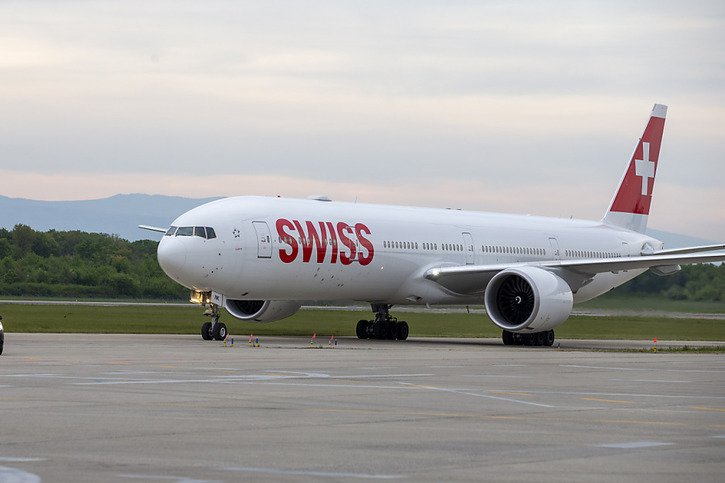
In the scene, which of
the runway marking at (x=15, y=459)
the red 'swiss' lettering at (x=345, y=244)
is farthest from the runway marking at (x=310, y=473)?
the red 'swiss' lettering at (x=345, y=244)

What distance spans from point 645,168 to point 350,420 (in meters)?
40.3

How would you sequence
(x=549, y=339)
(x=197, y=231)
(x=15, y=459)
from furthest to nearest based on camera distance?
(x=549, y=339) < (x=197, y=231) < (x=15, y=459)

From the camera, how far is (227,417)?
14.6m

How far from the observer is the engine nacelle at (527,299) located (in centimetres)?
3728

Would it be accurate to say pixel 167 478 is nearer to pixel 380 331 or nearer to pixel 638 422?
pixel 638 422

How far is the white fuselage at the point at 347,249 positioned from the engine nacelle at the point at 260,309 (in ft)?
7.46

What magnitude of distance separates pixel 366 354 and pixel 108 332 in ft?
46.4

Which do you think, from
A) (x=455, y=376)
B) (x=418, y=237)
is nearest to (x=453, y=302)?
(x=418, y=237)

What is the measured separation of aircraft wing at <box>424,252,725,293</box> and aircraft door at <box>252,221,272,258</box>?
6875 mm

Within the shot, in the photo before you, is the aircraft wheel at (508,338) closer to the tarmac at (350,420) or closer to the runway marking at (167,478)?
the tarmac at (350,420)

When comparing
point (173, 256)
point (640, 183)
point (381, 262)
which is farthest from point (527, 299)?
point (640, 183)

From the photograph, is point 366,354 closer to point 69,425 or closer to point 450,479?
point 69,425

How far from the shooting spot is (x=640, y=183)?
52.8 metres

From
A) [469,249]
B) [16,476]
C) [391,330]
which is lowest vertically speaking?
[16,476]
